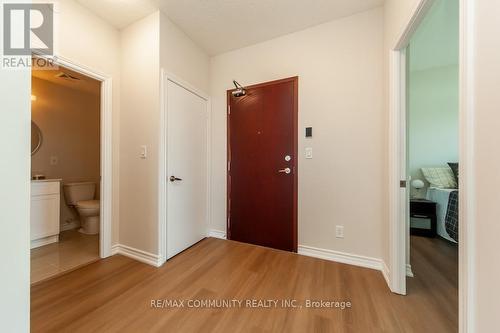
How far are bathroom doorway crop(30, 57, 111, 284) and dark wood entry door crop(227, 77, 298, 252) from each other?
4.74 ft

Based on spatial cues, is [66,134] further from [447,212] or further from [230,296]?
[447,212]

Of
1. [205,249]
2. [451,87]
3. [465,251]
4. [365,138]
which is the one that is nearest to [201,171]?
[205,249]

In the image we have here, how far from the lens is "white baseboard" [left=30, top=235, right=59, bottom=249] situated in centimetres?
231

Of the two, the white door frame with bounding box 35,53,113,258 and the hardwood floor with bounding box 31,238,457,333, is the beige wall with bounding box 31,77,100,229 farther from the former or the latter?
the hardwood floor with bounding box 31,238,457,333

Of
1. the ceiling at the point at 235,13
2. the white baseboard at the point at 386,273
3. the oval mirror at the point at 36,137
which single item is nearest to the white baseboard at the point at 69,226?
the oval mirror at the point at 36,137

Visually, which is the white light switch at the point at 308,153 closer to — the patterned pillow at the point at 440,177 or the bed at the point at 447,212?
the bed at the point at 447,212

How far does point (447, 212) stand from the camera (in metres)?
2.55

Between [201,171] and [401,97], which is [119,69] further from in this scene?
[401,97]

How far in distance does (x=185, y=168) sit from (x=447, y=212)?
3382 mm

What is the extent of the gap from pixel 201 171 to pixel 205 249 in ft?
3.19

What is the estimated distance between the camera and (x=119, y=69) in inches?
86.7

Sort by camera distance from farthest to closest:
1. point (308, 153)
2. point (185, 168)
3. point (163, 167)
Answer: point (185, 168), point (308, 153), point (163, 167)

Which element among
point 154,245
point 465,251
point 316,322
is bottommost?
point 316,322

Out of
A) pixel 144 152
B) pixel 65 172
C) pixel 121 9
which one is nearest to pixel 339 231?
pixel 144 152
